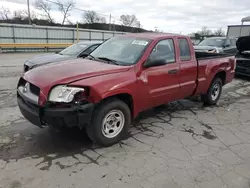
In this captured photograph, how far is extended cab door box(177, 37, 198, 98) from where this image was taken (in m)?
4.72

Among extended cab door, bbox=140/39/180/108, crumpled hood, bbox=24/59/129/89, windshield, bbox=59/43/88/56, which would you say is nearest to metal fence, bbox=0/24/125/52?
windshield, bbox=59/43/88/56

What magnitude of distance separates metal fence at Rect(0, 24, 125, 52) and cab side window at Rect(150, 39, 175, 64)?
19.3 m

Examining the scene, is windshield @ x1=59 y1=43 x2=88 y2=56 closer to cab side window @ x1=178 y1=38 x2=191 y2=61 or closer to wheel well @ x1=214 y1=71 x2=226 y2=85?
cab side window @ x1=178 y1=38 x2=191 y2=61

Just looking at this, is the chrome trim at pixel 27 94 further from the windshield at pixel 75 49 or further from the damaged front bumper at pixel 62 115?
the windshield at pixel 75 49

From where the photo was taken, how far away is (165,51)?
4.46m

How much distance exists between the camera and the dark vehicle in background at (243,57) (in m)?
9.70

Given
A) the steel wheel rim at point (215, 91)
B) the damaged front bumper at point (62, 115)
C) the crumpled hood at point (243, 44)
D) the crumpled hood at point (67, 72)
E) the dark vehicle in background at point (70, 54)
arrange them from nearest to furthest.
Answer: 1. the damaged front bumper at point (62, 115)
2. the crumpled hood at point (67, 72)
3. the steel wheel rim at point (215, 91)
4. the dark vehicle in background at point (70, 54)
5. the crumpled hood at point (243, 44)

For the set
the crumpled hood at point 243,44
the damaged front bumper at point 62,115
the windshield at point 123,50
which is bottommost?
the damaged front bumper at point 62,115

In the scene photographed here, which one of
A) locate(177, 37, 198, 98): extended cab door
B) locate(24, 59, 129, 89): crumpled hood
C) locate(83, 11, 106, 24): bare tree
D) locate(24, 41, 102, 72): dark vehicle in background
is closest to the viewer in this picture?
locate(24, 59, 129, 89): crumpled hood

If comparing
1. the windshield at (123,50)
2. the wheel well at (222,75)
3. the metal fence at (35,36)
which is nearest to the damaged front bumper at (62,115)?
the windshield at (123,50)

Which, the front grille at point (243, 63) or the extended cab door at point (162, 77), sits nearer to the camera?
the extended cab door at point (162, 77)

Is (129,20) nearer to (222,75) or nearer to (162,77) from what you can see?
(222,75)

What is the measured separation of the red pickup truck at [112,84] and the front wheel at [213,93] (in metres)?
0.71

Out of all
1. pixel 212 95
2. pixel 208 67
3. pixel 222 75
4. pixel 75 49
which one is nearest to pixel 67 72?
pixel 208 67
